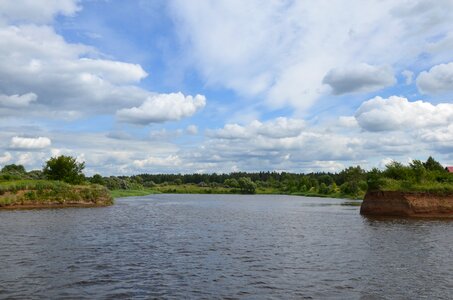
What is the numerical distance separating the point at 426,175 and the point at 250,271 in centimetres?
4828

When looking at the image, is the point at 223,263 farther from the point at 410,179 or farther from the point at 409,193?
the point at 410,179

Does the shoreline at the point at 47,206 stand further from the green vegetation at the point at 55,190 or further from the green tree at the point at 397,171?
the green tree at the point at 397,171

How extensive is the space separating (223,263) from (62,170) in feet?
233

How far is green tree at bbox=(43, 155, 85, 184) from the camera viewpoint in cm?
8588

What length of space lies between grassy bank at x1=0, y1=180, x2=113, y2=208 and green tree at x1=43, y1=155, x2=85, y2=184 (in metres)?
8.01

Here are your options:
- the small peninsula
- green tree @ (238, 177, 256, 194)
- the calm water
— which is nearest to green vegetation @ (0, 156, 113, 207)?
the calm water

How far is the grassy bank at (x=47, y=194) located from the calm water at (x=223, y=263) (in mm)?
31670

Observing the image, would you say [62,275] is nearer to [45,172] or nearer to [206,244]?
[206,244]

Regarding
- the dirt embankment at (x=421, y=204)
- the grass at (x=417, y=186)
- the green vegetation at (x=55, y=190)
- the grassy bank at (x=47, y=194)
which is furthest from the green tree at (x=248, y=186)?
the dirt embankment at (x=421, y=204)

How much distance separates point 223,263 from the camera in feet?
77.5

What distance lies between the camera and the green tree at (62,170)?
3381 inches

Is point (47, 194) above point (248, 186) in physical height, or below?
below

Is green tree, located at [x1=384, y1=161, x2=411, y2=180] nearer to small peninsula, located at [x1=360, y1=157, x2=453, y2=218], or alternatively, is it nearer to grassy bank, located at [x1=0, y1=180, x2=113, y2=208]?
small peninsula, located at [x1=360, y1=157, x2=453, y2=218]

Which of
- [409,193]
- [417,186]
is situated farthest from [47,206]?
[417,186]
